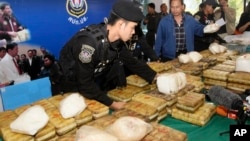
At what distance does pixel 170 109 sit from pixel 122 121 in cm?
59

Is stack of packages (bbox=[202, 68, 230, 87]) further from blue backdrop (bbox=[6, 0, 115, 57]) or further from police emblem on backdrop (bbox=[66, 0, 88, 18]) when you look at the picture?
police emblem on backdrop (bbox=[66, 0, 88, 18])

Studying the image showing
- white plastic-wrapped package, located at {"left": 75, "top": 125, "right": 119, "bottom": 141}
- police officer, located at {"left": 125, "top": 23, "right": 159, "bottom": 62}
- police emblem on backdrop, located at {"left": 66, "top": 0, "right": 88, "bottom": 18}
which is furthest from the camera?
police emblem on backdrop, located at {"left": 66, "top": 0, "right": 88, "bottom": 18}

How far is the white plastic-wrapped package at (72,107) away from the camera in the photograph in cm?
146

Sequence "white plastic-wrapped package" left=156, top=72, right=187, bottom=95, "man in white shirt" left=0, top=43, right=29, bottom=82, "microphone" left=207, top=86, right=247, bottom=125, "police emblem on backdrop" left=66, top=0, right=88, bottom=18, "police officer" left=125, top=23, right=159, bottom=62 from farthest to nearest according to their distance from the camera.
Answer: "police emblem on backdrop" left=66, top=0, right=88, bottom=18 < "man in white shirt" left=0, top=43, right=29, bottom=82 < "police officer" left=125, top=23, right=159, bottom=62 < "white plastic-wrapped package" left=156, top=72, right=187, bottom=95 < "microphone" left=207, top=86, right=247, bottom=125

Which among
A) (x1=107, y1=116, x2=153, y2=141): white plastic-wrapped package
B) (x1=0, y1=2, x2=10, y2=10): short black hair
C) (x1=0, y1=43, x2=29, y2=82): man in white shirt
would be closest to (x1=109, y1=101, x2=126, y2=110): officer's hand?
(x1=107, y1=116, x2=153, y2=141): white plastic-wrapped package

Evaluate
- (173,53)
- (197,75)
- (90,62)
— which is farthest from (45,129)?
(173,53)

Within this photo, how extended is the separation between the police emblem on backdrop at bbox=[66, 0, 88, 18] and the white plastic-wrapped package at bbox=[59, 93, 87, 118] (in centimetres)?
324

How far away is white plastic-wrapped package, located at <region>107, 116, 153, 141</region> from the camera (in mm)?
1183

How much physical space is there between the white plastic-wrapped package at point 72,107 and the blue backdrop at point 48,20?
111 inches

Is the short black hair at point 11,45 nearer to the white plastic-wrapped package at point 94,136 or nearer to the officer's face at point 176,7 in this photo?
the officer's face at point 176,7

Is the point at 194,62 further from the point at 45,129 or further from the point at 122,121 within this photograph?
the point at 45,129

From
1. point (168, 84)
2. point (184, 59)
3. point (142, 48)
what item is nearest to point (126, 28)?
point (168, 84)

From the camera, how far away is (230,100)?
151 cm

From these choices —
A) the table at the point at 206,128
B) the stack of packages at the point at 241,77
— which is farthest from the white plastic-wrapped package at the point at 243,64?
the table at the point at 206,128
